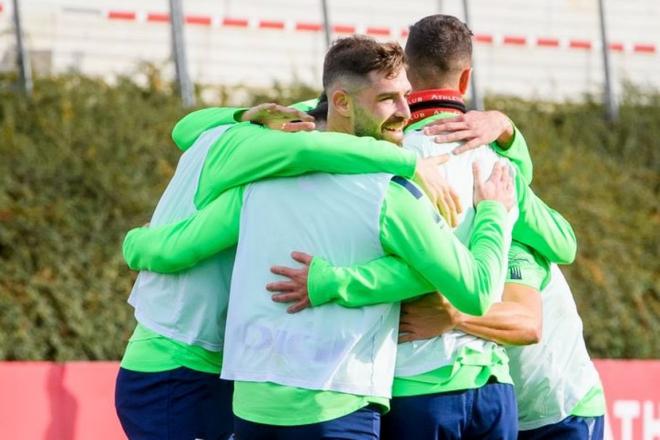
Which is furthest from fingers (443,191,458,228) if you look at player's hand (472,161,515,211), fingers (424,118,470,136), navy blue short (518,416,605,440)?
navy blue short (518,416,605,440)

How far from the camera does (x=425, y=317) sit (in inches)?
163

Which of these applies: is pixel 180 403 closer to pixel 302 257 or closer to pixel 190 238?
pixel 190 238

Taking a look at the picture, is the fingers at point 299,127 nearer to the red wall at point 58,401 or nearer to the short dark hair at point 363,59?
the short dark hair at point 363,59

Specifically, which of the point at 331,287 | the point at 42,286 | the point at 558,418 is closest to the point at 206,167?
the point at 331,287

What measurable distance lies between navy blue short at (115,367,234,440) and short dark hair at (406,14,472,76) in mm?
1263

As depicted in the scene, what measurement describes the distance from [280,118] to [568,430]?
5.10ft

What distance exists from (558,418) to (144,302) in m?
1.54

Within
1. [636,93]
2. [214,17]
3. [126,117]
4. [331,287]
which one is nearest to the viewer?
[331,287]

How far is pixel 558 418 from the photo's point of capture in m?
4.92

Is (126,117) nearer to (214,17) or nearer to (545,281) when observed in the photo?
(214,17)

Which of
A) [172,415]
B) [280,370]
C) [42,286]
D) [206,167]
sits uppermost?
[206,167]

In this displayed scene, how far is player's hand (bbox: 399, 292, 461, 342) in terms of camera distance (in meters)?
4.13

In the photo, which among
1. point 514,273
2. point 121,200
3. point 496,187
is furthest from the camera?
point 121,200

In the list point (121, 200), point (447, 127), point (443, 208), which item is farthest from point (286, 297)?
point (121, 200)
